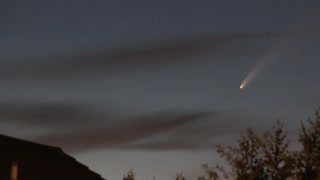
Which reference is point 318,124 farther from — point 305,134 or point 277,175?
point 277,175

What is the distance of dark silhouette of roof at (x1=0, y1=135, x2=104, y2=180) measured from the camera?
32469mm

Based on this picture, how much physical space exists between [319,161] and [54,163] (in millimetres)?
20742

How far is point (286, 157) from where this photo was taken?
48938mm

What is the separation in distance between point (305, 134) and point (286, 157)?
2762 millimetres

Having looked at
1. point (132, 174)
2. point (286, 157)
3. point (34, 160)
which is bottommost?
point (34, 160)

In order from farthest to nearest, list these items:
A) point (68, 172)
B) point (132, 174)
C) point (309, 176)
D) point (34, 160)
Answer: point (132, 174)
point (309, 176)
point (68, 172)
point (34, 160)

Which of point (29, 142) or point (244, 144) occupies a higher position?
point (244, 144)

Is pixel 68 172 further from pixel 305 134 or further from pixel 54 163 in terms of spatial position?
pixel 305 134

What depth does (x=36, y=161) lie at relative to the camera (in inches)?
1352

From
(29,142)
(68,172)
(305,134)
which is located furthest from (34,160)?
(305,134)

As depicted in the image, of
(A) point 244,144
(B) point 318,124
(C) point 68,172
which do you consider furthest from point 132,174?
(C) point 68,172

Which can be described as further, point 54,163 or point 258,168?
point 258,168

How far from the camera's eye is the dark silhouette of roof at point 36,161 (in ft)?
107

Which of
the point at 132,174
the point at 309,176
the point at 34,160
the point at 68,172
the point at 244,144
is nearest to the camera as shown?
the point at 34,160
